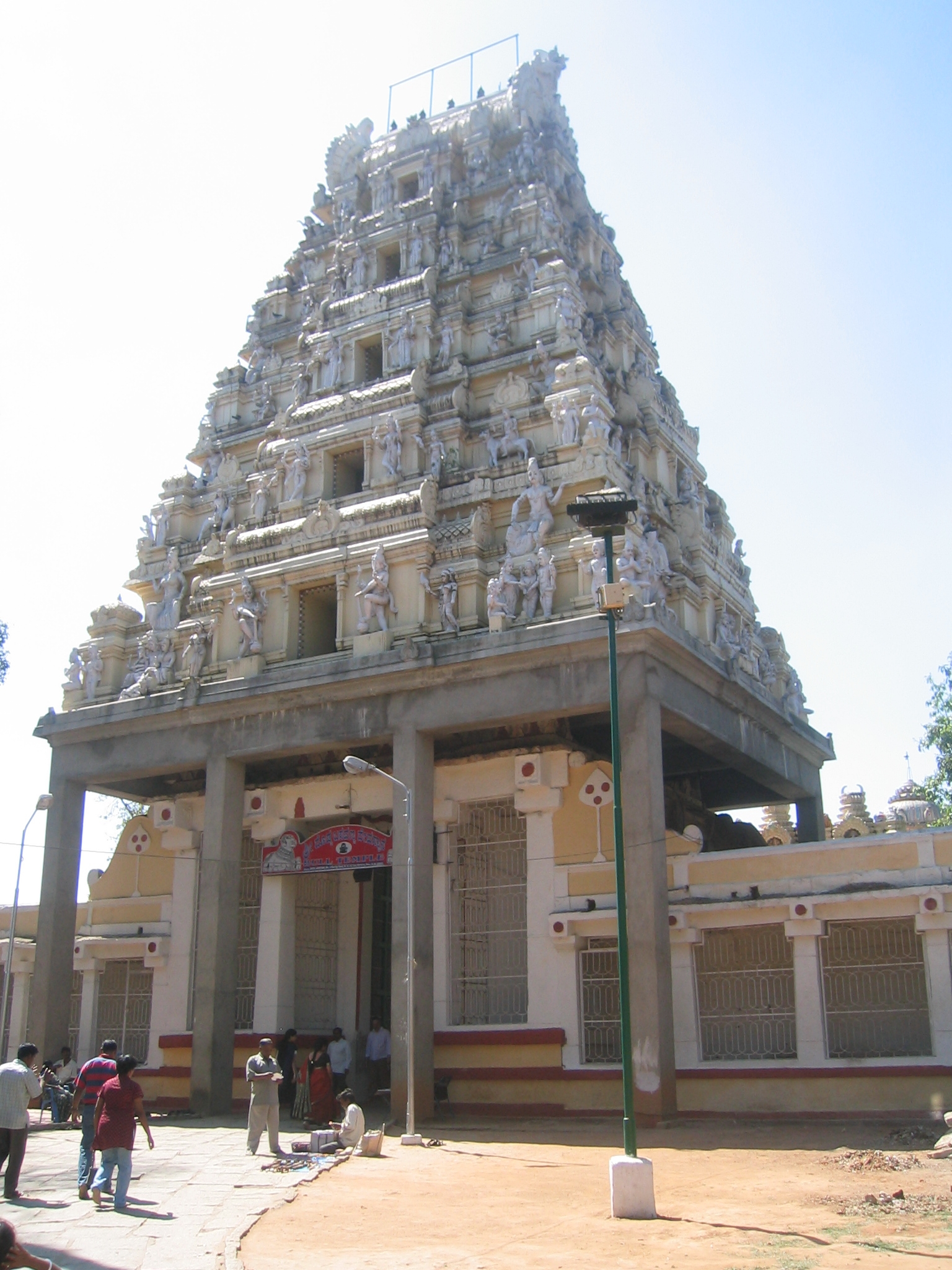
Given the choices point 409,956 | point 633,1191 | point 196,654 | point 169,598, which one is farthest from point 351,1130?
point 169,598

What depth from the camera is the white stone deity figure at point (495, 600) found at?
71.8 feet

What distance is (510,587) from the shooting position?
875 inches

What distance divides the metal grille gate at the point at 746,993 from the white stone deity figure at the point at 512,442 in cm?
990

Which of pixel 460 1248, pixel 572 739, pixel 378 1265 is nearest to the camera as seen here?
pixel 378 1265

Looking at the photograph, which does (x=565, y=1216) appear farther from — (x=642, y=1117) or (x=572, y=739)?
(x=572, y=739)

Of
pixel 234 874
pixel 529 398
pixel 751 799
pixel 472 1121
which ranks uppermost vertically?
pixel 529 398

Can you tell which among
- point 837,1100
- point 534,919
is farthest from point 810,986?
point 534,919

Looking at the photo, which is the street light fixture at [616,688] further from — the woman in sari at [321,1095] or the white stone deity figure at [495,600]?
the white stone deity figure at [495,600]

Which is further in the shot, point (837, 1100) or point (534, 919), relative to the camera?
point (534, 919)

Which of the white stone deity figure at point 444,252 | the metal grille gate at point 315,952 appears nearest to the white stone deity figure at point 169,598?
the metal grille gate at point 315,952

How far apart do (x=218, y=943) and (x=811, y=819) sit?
13762mm

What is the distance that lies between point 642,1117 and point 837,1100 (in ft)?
10.1

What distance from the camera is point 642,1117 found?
1802 centimetres

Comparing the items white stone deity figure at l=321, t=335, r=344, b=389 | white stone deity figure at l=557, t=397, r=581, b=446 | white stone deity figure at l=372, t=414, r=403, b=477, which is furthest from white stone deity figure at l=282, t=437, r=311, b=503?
white stone deity figure at l=557, t=397, r=581, b=446
